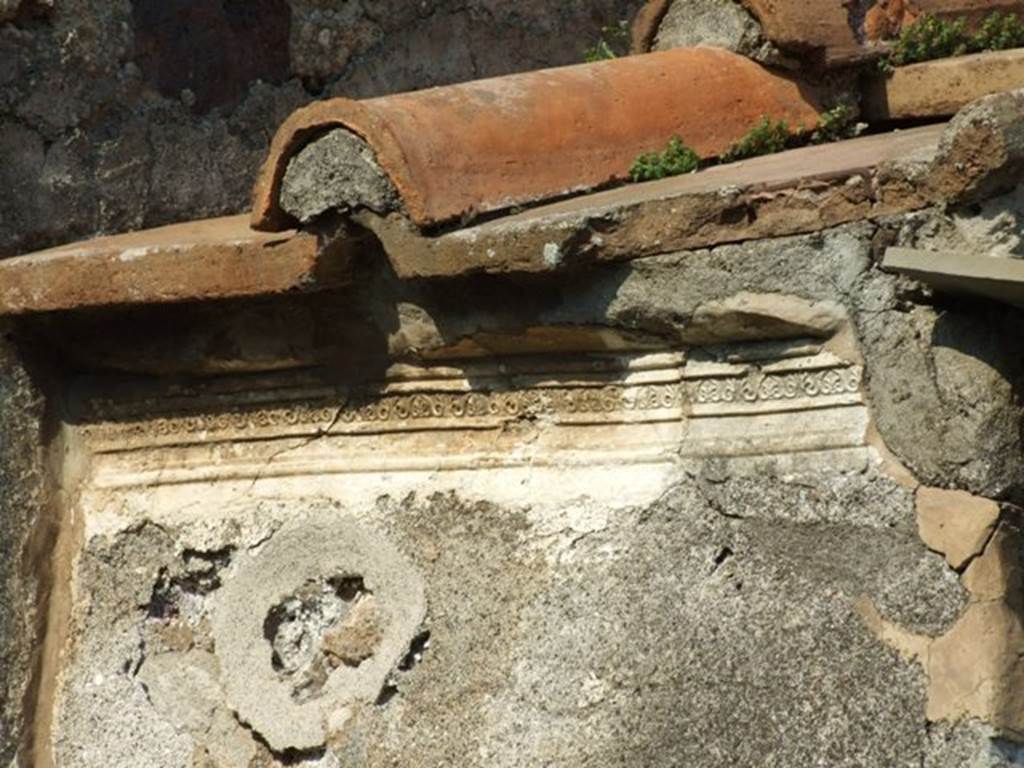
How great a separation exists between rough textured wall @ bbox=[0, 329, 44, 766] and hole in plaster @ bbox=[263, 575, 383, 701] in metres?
0.59

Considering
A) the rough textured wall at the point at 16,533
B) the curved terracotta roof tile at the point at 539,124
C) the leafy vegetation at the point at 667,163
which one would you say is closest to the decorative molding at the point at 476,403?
the rough textured wall at the point at 16,533

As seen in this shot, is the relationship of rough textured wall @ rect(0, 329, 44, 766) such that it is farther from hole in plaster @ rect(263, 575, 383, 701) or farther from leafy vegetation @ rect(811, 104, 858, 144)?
leafy vegetation @ rect(811, 104, 858, 144)

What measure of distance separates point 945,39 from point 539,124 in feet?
3.82

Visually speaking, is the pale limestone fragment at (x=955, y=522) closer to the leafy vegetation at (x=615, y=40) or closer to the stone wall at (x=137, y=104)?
the stone wall at (x=137, y=104)

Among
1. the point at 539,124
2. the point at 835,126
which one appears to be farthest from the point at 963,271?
the point at 835,126

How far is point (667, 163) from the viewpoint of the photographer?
457cm

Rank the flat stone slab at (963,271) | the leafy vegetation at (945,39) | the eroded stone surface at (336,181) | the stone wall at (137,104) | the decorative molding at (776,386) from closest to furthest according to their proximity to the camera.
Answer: the flat stone slab at (963,271) → the decorative molding at (776,386) → the eroded stone surface at (336,181) → the stone wall at (137,104) → the leafy vegetation at (945,39)

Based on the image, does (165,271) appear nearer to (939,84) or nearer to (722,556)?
(722,556)

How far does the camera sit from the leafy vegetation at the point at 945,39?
16.8ft

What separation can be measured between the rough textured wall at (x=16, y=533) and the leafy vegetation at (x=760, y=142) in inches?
60.7

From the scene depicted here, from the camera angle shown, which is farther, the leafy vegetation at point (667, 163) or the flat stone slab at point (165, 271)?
the leafy vegetation at point (667, 163)

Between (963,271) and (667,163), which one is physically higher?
(667,163)

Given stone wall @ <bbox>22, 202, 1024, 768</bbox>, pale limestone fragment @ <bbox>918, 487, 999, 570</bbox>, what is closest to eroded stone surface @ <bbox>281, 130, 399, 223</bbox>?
stone wall @ <bbox>22, 202, 1024, 768</bbox>

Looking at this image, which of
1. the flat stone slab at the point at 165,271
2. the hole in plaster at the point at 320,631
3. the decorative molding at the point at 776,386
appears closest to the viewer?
the decorative molding at the point at 776,386
